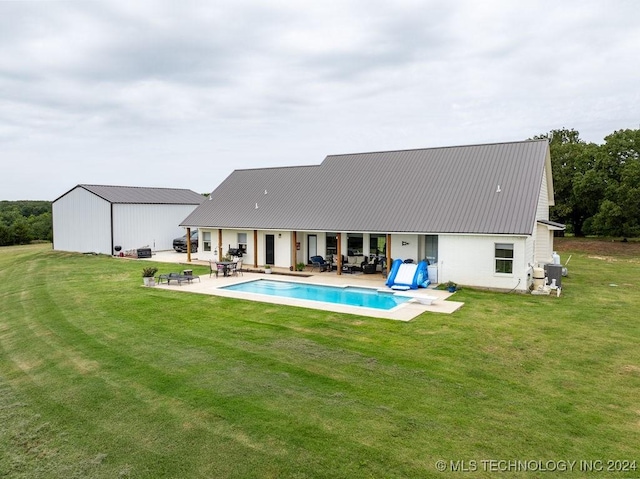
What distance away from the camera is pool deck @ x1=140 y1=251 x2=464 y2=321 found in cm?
1306

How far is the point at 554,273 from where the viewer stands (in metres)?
16.5

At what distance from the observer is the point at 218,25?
1596 cm

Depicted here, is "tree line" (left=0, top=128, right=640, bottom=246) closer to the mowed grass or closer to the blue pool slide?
the blue pool slide

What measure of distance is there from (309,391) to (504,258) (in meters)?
11.8

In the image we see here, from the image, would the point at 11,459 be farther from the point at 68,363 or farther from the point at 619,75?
the point at 619,75

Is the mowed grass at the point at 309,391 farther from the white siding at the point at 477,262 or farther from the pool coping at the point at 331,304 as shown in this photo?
the white siding at the point at 477,262

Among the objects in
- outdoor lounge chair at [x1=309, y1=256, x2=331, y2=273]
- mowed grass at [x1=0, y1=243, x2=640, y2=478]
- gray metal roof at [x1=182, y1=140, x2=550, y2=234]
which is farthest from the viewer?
outdoor lounge chair at [x1=309, y1=256, x2=331, y2=273]

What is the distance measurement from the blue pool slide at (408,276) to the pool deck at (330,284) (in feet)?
1.20

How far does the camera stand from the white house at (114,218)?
101 feet

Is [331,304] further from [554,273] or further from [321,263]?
[554,273]

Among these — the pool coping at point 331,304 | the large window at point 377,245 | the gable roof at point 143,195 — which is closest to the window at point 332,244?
the large window at point 377,245

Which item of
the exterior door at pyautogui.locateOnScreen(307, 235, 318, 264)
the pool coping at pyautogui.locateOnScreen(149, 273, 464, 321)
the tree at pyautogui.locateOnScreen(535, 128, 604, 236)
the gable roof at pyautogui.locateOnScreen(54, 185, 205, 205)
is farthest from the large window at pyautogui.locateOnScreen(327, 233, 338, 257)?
the tree at pyautogui.locateOnScreen(535, 128, 604, 236)

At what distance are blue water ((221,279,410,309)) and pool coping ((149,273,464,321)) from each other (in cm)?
38

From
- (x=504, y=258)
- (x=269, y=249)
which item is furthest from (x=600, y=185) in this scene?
(x=269, y=249)
